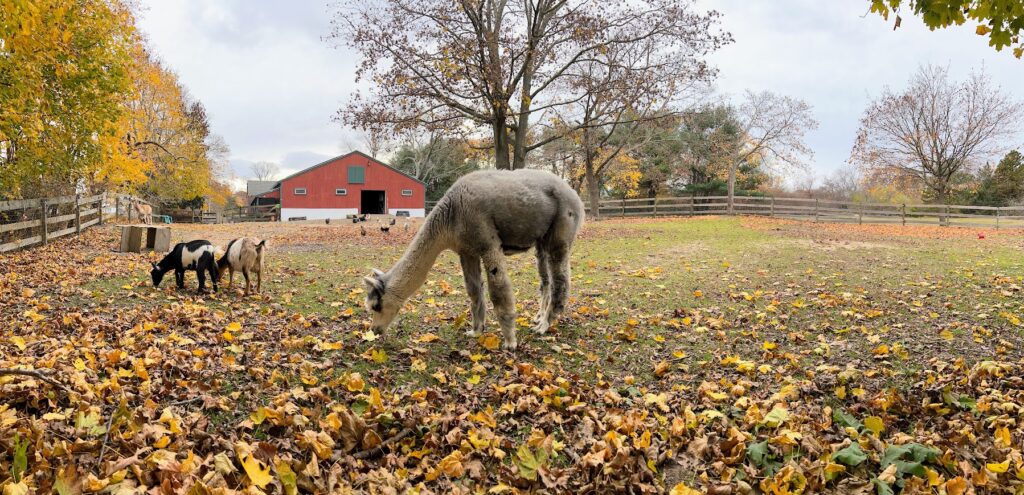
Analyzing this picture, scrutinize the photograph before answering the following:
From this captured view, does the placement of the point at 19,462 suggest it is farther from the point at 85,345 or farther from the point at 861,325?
the point at 861,325

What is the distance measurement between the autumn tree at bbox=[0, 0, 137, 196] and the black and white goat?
4534 millimetres

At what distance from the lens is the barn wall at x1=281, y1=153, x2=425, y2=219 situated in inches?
1779

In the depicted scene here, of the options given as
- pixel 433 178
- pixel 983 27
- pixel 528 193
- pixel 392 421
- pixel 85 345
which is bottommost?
pixel 392 421

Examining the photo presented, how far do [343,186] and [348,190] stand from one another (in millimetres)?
568

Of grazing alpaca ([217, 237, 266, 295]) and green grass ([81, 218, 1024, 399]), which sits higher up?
grazing alpaca ([217, 237, 266, 295])

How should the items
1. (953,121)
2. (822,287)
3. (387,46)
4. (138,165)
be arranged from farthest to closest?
(953,121)
(138,165)
(387,46)
(822,287)

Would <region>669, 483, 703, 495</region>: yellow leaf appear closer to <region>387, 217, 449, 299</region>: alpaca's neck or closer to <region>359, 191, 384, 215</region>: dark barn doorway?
<region>387, 217, 449, 299</region>: alpaca's neck

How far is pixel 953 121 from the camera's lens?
3161cm

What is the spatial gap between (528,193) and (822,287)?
642 cm

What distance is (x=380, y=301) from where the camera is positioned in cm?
569

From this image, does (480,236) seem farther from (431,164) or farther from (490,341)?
(431,164)

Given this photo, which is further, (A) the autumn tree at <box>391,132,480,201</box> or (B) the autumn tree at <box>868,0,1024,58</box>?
(A) the autumn tree at <box>391,132,480,201</box>

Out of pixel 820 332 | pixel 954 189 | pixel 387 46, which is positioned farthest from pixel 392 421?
pixel 954 189

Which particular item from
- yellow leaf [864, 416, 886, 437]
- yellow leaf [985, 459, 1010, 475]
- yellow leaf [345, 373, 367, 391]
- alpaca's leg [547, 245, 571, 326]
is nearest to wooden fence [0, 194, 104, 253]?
yellow leaf [345, 373, 367, 391]
